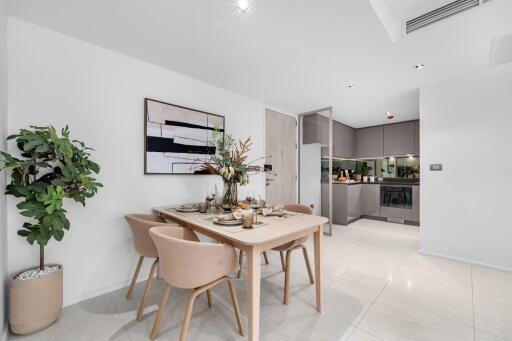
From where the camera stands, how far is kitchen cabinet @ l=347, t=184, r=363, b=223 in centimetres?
491

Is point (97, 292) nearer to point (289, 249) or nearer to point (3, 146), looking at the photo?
point (3, 146)

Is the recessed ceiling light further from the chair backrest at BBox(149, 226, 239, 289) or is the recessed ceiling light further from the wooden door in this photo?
the wooden door

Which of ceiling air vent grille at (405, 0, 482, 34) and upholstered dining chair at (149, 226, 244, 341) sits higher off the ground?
ceiling air vent grille at (405, 0, 482, 34)

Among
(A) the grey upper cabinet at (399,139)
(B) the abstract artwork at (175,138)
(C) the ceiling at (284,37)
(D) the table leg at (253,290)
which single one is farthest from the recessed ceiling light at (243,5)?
(A) the grey upper cabinet at (399,139)

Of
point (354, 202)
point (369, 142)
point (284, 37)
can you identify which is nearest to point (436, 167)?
point (354, 202)

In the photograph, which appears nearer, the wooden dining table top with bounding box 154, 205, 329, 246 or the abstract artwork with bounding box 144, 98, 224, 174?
the wooden dining table top with bounding box 154, 205, 329, 246

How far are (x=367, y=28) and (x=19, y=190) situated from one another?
9.59 feet

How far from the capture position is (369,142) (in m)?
5.71

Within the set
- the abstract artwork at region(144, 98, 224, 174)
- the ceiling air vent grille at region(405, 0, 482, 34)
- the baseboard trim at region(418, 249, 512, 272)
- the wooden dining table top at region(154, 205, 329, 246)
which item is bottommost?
the baseboard trim at region(418, 249, 512, 272)

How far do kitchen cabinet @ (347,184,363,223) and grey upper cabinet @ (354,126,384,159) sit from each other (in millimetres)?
917

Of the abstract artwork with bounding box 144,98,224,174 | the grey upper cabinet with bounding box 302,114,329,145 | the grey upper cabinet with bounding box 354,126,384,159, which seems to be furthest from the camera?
the grey upper cabinet with bounding box 354,126,384,159

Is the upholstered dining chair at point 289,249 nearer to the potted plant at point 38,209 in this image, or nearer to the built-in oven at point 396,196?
the potted plant at point 38,209

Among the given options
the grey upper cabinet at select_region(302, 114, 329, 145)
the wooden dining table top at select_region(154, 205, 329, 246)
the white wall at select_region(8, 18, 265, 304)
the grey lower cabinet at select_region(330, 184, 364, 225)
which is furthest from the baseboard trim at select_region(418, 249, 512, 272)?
the white wall at select_region(8, 18, 265, 304)

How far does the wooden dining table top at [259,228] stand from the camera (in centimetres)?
137
